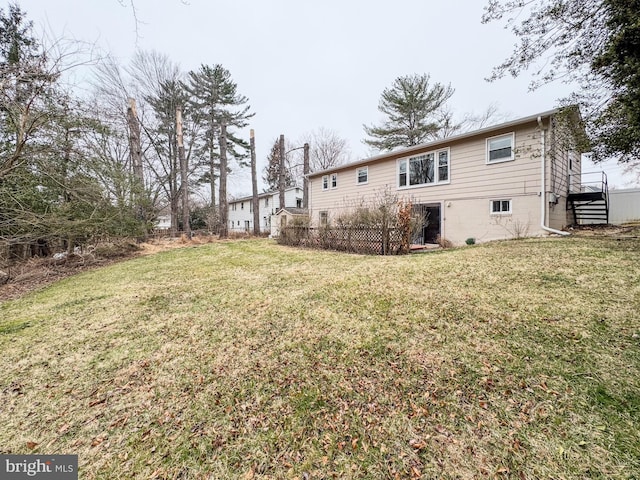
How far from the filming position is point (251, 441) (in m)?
1.72

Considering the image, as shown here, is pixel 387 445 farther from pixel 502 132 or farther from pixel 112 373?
pixel 502 132

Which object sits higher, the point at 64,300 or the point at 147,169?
the point at 147,169

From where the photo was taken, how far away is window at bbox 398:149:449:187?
10.6 metres

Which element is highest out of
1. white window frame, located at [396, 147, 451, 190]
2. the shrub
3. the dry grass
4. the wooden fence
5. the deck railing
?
white window frame, located at [396, 147, 451, 190]

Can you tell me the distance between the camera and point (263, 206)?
26047 mm

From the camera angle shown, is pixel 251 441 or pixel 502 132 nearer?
pixel 251 441

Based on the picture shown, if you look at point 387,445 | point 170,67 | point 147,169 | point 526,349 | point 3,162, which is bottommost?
point 387,445

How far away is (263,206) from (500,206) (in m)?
21.0

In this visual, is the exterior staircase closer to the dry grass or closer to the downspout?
the downspout

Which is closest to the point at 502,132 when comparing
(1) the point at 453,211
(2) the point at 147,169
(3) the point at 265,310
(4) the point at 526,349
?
(1) the point at 453,211

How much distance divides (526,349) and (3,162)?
377 inches

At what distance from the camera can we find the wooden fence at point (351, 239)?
7.89 m

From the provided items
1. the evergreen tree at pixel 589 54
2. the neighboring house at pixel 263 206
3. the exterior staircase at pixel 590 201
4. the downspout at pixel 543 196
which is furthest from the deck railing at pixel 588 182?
the neighboring house at pixel 263 206

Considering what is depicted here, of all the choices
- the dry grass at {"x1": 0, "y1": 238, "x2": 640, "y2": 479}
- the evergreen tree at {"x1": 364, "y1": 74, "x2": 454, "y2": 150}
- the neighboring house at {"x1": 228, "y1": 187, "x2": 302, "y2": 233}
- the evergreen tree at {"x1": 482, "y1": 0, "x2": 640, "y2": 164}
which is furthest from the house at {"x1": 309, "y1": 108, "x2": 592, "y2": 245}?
the neighboring house at {"x1": 228, "y1": 187, "x2": 302, "y2": 233}
